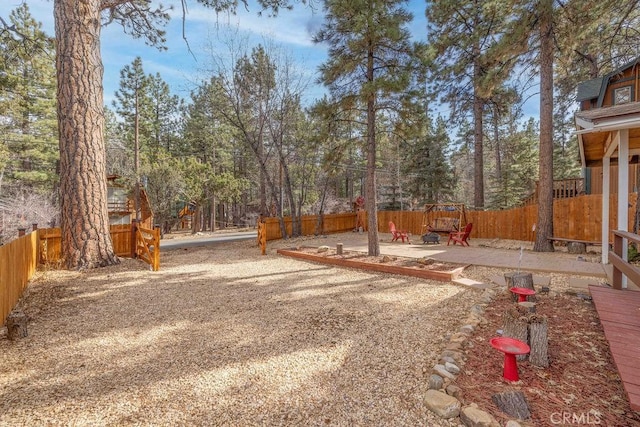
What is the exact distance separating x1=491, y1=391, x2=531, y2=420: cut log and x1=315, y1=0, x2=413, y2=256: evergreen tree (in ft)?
18.5

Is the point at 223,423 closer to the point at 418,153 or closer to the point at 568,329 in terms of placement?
the point at 568,329

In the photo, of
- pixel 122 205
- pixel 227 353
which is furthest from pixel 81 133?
pixel 122 205

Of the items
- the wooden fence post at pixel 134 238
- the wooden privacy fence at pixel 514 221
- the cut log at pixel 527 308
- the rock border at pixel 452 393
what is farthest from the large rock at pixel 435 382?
the wooden privacy fence at pixel 514 221

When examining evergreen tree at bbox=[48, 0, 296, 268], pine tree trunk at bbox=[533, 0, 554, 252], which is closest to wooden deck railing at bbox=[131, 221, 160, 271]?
evergreen tree at bbox=[48, 0, 296, 268]

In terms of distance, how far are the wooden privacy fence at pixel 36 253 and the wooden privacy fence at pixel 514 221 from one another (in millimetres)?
5954

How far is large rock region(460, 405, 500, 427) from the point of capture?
1.83m

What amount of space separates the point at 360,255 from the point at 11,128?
20.9 m

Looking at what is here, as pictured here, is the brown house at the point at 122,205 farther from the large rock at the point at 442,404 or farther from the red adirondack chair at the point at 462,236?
the large rock at the point at 442,404

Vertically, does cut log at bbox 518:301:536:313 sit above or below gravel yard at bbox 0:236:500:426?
above

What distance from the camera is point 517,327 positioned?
2664mm

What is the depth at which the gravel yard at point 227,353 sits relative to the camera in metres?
2.07

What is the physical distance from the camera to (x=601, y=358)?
258 cm

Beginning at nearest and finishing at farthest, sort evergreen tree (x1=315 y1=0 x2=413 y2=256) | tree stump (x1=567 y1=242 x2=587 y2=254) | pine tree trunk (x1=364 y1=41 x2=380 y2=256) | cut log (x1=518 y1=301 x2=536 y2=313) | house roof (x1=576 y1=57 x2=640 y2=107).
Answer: cut log (x1=518 y1=301 x2=536 y2=313)
evergreen tree (x1=315 y1=0 x2=413 y2=256)
pine tree trunk (x1=364 y1=41 x2=380 y2=256)
tree stump (x1=567 y1=242 x2=587 y2=254)
house roof (x1=576 y1=57 x2=640 y2=107)

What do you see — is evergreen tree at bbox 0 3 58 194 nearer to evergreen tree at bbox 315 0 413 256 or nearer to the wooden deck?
evergreen tree at bbox 315 0 413 256
